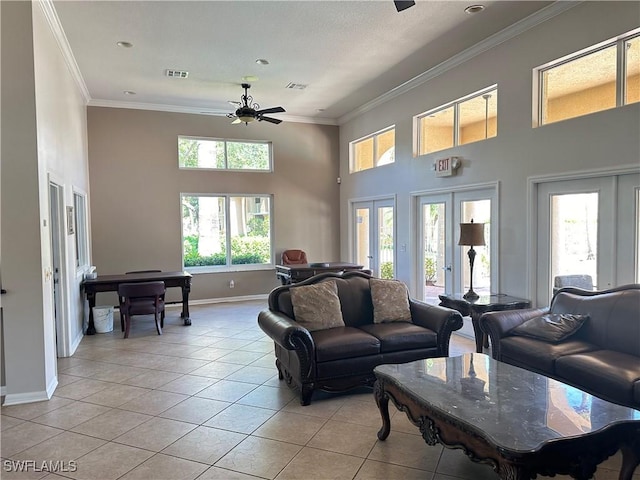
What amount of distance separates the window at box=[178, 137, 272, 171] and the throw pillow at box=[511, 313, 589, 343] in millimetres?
6218

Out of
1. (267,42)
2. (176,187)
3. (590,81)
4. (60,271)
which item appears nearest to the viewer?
(590,81)

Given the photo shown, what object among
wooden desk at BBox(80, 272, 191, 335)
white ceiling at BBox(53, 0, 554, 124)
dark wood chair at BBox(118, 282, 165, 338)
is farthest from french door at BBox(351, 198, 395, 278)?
dark wood chair at BBox(118, 282, 165, 338)

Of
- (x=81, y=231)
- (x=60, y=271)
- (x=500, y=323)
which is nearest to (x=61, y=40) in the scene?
(x=60, y=271)

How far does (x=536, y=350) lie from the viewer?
11.1ft

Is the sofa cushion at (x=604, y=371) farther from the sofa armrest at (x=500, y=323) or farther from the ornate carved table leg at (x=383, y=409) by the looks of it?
the ornate carved table leg at (x=383, y=409)

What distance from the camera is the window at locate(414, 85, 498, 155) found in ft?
17.4

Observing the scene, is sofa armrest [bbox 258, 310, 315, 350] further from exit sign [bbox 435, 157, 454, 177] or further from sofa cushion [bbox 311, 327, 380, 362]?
exit sign [bbox 435, 157, 454, 177]

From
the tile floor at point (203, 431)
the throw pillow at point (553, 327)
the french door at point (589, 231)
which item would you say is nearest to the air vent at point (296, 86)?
the french door at point (589, 231)

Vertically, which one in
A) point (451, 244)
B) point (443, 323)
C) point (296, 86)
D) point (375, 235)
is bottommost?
point (443, 323)

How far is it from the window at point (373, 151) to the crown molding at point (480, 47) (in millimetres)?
587

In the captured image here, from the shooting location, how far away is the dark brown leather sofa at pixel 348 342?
3471 millimetres

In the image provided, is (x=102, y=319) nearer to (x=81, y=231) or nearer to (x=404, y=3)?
(x=81, y=231)

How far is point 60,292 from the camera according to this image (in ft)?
15.4

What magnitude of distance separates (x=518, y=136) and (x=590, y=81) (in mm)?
874
